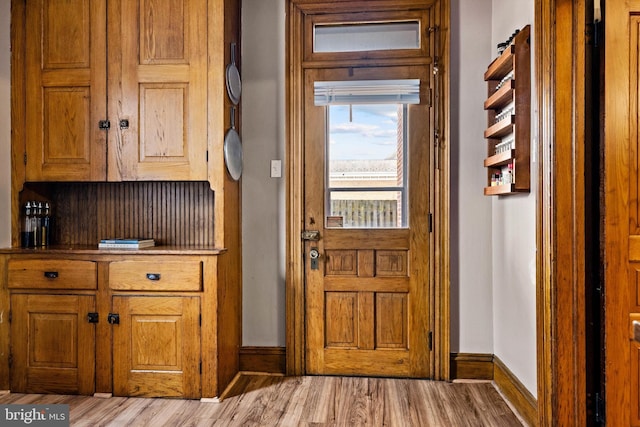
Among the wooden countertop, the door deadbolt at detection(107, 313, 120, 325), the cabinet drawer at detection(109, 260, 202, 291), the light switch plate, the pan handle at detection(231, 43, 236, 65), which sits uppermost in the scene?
the pan handle at detection(231, 43, 236, 65)

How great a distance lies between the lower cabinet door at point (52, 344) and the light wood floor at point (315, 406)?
0.25 feet

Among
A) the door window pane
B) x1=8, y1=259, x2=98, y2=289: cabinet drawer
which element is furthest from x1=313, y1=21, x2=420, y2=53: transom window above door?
x1=8, y1=259, x2=98, y2=289: cabinet drawer

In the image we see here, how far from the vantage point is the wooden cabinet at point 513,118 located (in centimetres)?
227

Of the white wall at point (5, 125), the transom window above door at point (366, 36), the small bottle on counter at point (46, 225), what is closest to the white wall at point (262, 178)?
the transom window above door at point (366, 36)

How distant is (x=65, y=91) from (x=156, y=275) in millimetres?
1281

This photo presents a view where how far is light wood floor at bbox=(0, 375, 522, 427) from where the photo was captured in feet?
7.66

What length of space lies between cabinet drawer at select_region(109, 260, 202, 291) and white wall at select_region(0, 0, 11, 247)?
0.83 metres

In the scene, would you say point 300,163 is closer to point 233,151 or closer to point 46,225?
point 233,151

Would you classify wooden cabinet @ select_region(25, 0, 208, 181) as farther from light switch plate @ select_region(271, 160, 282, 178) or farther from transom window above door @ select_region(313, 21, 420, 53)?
transom window above door @ select_region(313, 21, 420, 53)

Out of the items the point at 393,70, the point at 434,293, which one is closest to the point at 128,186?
the point at 393,70

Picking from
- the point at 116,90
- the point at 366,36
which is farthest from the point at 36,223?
the point at 366,36

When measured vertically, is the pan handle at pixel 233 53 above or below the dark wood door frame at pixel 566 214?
above

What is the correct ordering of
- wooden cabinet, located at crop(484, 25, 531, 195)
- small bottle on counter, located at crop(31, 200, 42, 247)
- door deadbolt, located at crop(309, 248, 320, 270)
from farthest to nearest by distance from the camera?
1. door deadbolt, located at crop(309, 248, 320, 270)
2. small bottle on counter, located at crop(31, 200, 42, 247)
3. wooden cabinet, located at crop(484, 25, 531, 195)

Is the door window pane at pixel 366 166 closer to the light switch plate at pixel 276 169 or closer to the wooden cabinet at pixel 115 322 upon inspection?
the light switch plate at pixel 276 169
